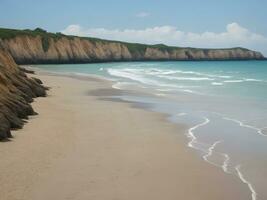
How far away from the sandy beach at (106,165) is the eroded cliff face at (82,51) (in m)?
47.3

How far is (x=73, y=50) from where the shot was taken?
110 meters

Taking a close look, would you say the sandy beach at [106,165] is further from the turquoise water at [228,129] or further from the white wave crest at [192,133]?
the turquoise water at [228,129]

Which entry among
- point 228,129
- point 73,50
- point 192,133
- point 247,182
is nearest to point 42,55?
point 73,50

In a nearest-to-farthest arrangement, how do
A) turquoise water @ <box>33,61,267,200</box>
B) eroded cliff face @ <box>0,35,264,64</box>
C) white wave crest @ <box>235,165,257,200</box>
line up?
white wave crest @ <box>235,165,257,200</box> < turquoise water @ <box>33,61,267,200</box> < eroded cliff face @ <box>0,35,264,64</box>

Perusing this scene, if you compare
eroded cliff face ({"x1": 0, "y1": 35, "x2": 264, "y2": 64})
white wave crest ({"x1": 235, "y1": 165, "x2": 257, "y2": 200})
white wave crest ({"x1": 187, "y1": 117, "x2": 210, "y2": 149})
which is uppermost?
white wave crest ({"x1": 235, "y1": 165, "x2": 257, "y2": 200})

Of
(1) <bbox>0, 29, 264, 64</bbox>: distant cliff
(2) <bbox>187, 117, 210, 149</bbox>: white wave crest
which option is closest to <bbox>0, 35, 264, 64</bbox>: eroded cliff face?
(1) <bbox>0, 29, 264, 64</bbox>: distant cliff

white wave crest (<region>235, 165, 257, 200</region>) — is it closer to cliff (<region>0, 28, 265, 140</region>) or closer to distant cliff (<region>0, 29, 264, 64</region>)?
cliff (<region>0, 28, 265, 140</region>)

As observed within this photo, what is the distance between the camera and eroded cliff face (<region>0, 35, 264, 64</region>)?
92.9 meters

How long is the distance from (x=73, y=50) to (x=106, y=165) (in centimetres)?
10060

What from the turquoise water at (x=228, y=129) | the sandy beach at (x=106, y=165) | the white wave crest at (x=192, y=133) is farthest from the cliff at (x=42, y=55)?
the turquoise water at (x=228, y=129)

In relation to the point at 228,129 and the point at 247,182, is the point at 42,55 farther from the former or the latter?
the point at 247,182

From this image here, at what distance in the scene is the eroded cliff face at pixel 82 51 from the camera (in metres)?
92.9

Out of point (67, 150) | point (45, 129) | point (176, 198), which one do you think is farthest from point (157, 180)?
point (45, 129)

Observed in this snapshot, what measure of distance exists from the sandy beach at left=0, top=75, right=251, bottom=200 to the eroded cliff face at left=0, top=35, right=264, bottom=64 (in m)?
47.3
